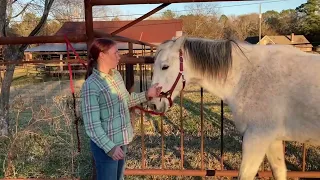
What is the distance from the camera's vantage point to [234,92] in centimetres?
291

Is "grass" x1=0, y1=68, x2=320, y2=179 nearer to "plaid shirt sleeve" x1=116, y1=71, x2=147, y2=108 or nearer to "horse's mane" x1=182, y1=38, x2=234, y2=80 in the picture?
"plaid shirt sleeve" x1=116, y1=71, x2=147, y2=108

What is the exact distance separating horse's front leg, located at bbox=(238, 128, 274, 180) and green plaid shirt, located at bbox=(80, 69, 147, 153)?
1.06 meters

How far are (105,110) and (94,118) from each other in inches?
4.2

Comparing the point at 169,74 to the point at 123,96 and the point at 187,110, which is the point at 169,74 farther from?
the point at 187,110

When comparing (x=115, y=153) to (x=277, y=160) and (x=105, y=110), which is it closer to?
(x=105, y=110)

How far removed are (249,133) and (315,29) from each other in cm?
4140

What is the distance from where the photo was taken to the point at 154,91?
2635 millimetres

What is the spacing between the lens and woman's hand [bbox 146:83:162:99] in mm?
2611

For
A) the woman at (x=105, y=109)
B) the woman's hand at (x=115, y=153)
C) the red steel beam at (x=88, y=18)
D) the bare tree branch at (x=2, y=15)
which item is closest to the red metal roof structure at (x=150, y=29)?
the bare tree branch at (x=2, y=15)

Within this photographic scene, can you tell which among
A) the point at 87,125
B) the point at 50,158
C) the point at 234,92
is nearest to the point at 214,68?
the point at 234,92

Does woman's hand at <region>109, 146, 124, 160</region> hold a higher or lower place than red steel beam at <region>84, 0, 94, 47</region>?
lower

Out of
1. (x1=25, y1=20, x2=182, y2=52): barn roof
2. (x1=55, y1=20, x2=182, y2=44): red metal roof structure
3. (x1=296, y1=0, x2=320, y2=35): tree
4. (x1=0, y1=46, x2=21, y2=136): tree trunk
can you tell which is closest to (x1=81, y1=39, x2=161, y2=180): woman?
(x1=0, y1=46, x2=21, y2=136): tree trunk

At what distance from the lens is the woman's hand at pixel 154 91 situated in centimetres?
261

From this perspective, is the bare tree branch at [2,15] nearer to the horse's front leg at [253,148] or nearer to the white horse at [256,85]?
the white horse at [256,85]
